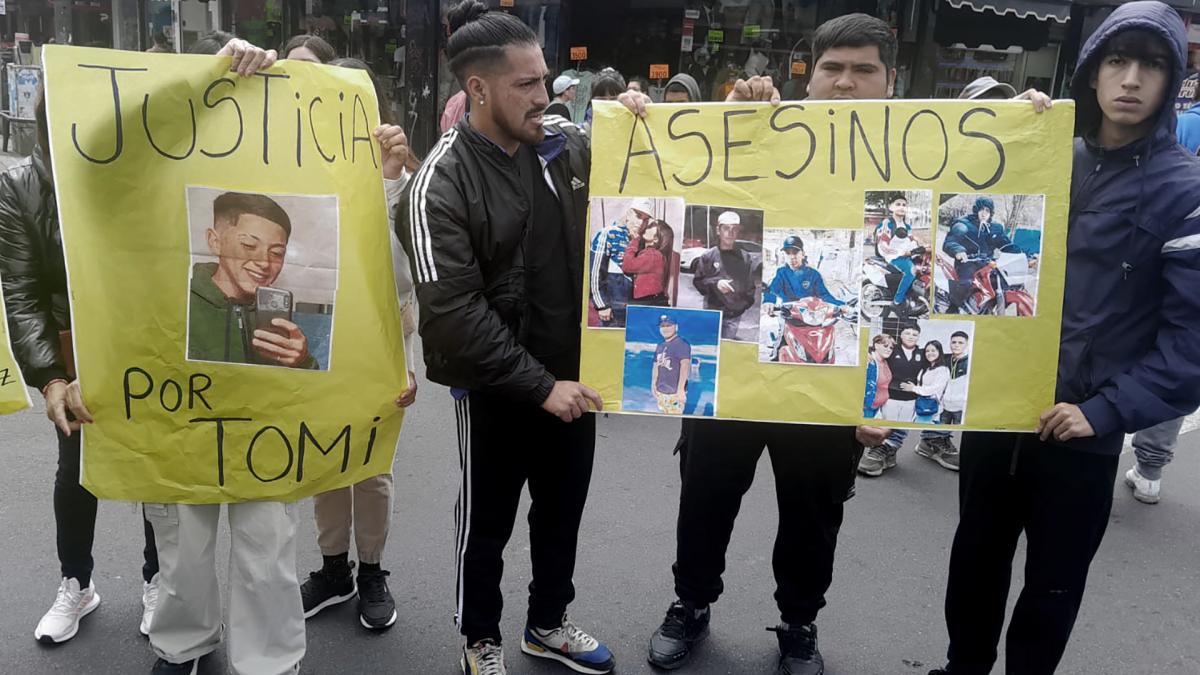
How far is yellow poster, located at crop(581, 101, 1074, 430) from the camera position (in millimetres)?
2285

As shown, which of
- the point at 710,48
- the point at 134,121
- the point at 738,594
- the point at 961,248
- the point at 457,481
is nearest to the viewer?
the point at 134,121

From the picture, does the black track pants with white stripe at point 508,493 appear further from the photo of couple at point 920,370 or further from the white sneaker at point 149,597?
the white sneaker at point 149,597

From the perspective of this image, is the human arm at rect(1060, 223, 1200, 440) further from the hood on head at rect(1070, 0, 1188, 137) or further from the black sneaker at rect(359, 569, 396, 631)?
the black sneaker at rect(359, 569, 396, 631)

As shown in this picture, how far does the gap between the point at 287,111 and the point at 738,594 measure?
2.21 metres

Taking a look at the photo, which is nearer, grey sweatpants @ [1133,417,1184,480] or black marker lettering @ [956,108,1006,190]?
black marker lettering @ [956,108,1006,190]

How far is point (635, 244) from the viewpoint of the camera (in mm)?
2363

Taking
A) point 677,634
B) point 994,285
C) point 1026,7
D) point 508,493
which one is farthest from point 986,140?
point 1026,7

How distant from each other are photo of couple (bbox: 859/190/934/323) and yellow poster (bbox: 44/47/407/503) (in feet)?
4.18

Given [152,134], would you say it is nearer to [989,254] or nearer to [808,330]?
[808,330]

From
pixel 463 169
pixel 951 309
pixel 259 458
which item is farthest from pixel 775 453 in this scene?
pixel 259 458

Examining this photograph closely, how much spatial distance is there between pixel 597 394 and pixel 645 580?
1225 mm

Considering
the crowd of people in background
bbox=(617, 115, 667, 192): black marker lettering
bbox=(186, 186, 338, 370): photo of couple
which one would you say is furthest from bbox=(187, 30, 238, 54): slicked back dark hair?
bbox=(617, 115, 667, 192): black marker lettering

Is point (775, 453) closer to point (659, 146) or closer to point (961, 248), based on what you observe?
point (961, 248)

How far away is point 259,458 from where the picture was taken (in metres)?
2.31
